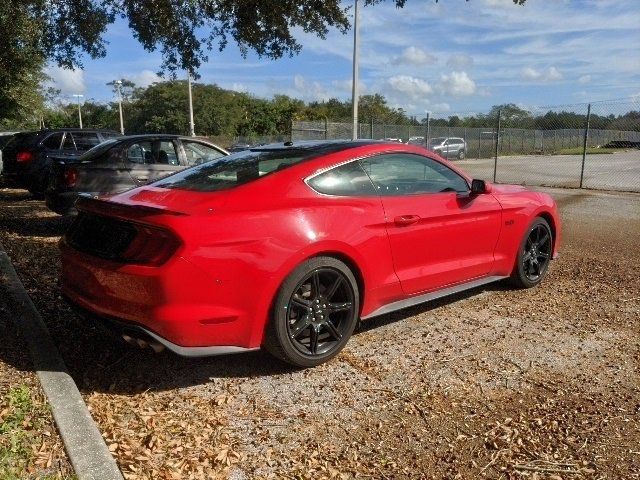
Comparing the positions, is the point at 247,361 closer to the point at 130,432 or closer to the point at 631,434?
the point at 130,432

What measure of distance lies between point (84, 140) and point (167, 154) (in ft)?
19.0

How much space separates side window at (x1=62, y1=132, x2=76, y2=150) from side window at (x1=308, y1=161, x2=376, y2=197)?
→ 36.5 feet

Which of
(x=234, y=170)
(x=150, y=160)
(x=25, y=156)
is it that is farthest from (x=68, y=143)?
(x=234, y=170)

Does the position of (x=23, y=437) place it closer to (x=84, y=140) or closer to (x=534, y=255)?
(x=534, y=255)

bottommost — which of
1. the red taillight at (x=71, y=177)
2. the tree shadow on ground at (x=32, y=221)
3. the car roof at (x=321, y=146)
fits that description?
the tree shadow on ground at (x=32, y=221)

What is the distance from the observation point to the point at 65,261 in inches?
153

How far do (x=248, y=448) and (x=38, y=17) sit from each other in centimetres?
1325

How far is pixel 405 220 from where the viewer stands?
168 inches

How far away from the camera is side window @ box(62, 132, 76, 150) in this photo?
13.5 meters

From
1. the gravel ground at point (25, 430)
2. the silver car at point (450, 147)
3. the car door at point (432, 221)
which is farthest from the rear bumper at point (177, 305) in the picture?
the silver car at point (450, 147)

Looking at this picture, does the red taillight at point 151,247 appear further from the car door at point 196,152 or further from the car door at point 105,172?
the car door at point 196,152

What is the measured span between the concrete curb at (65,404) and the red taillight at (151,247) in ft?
2.68

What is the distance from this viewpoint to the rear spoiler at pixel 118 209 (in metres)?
3.42

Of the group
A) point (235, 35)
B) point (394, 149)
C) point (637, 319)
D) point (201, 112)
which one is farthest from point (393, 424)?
point (201, 112)
